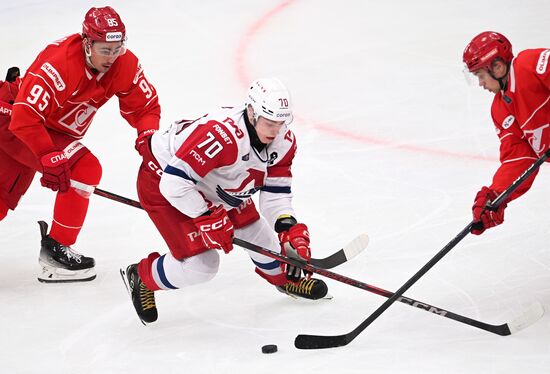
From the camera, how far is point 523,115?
3.46m

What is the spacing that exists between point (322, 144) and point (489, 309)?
2120 mm

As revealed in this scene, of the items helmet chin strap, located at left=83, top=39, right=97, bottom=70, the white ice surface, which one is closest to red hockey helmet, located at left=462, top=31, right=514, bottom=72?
the white ice surface

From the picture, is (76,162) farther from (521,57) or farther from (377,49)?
(377,49)

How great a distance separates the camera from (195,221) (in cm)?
348

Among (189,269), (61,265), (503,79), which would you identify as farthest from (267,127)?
(61,265)

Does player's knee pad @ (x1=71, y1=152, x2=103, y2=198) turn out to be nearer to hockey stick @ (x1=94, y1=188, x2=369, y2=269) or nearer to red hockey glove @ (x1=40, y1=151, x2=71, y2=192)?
red hockey glove @ (x1=40, y1=151, x2=71, y2=192)

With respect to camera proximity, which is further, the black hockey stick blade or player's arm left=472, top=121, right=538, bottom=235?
player's arm left=472, top=121, right=538, bottom=235

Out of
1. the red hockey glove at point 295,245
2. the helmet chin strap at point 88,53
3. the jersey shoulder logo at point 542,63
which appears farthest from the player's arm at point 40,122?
the jersey shoulder logo at point 542,63

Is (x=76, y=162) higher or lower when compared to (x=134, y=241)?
higher

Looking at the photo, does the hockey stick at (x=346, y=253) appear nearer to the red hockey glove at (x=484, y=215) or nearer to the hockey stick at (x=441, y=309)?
the hockey stick at (x=441, y=309)

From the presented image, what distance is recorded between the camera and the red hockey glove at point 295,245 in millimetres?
3494

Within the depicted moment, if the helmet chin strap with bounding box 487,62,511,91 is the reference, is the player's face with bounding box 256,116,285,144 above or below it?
below

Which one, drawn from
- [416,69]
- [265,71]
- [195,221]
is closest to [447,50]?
[416,69]

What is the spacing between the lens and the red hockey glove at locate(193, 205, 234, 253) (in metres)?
3.44
